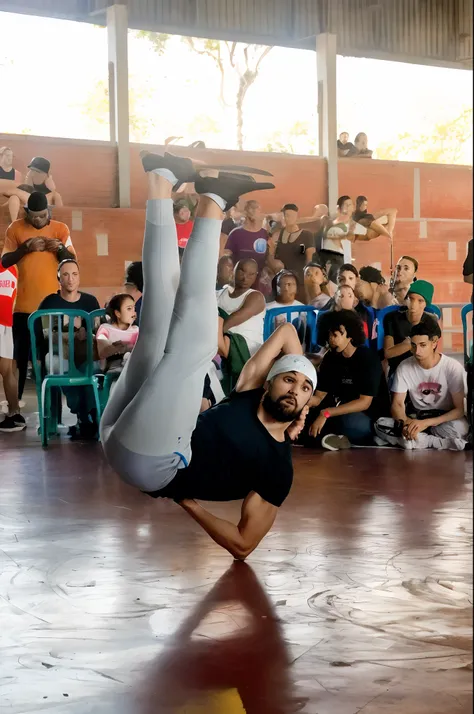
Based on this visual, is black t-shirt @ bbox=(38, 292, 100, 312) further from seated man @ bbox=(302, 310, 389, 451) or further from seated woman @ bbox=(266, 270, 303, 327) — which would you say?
seated man @ bbox=(302, 310, 389, 451)

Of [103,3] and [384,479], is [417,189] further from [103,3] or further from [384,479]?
[384,479]

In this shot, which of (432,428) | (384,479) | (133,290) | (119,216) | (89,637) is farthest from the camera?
(119,216)

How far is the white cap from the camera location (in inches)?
131

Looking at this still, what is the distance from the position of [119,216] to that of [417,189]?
4353 mm

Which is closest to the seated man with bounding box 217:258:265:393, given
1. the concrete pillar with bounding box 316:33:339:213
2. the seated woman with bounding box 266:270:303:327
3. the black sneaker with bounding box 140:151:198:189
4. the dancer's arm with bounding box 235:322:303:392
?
the seated woman with bounding box 266:270:303:327

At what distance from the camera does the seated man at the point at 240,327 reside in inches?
237

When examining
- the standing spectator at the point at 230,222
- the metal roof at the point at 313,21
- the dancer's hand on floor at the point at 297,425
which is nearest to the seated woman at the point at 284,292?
the standing spectator at the point at 230,222

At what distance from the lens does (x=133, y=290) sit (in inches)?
275

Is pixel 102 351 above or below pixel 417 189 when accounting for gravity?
below

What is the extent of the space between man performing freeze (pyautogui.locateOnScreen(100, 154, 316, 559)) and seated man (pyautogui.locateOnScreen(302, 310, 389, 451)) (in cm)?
233

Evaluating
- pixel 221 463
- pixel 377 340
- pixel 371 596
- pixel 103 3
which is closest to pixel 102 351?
pixel 377 340

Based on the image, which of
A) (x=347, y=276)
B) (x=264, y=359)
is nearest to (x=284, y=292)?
(x=347, y=276)

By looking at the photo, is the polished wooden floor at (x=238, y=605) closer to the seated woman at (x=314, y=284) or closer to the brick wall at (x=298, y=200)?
the seated woman at (x=314, y=284)

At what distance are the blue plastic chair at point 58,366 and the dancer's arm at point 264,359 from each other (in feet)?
8.16
